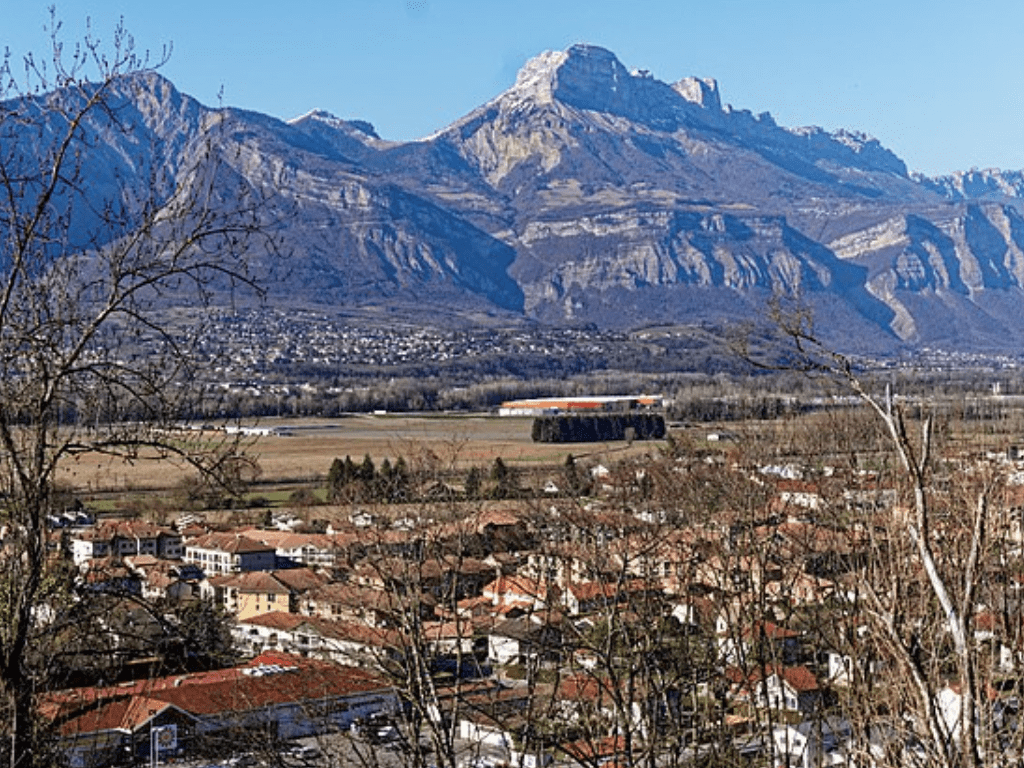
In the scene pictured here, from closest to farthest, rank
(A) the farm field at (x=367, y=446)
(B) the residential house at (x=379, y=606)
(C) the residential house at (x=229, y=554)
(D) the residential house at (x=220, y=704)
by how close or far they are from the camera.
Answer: (B) the residential house at (x=379, y=606)
(D) the residential house at (x=220, y=704)
(C) the residential house at (x=229, y=554)
(A) the farm field at (x=367, y=446)

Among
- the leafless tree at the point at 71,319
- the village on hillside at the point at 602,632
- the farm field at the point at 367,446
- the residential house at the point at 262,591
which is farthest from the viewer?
the farm field at the point at 367,446

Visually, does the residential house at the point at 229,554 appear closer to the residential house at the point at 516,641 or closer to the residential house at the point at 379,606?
the residential house at the point at 379,606

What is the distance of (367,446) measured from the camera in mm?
67562

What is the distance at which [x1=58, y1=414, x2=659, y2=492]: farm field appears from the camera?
5112cm

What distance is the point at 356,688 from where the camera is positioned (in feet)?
61.0

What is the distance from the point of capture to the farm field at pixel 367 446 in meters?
51.1

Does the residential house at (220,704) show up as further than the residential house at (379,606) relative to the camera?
Yes

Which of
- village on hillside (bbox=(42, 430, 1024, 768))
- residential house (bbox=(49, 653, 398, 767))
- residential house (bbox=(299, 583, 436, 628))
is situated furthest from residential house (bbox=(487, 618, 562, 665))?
residential house (bbox=(49, 653, 398, 767))

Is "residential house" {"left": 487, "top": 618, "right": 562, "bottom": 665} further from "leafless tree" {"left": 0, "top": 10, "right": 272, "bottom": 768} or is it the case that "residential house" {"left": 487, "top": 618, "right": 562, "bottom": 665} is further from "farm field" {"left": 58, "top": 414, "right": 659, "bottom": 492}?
"farm field" {"left": 58, "top": 414, "right": 659, "bottom": 492}

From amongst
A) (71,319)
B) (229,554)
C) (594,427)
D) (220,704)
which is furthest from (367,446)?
(71,319)

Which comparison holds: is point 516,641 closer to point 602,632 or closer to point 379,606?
point 602,632


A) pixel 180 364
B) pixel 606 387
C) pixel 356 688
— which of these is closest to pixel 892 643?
pixel 180 364

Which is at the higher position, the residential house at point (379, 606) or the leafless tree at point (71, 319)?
the leafless tree at point (71, 319)

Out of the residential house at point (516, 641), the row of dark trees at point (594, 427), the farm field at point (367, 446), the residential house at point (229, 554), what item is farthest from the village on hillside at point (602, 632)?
the row of dark trees at point (594, 427)
